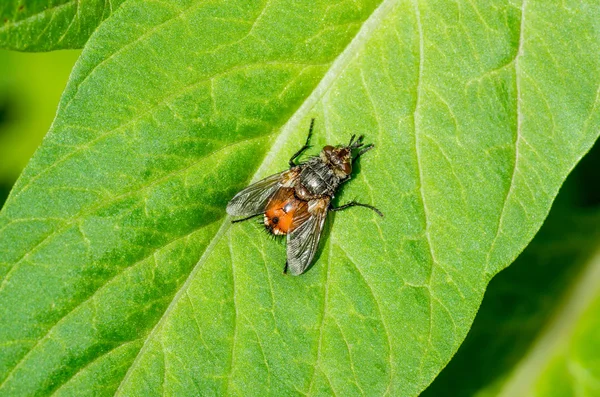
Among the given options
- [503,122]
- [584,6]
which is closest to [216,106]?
[503,122]

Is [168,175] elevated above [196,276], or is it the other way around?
[168,175]

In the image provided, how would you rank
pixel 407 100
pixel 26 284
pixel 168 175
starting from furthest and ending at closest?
pixel 407 100, pixel 168 175, pixel 26 284

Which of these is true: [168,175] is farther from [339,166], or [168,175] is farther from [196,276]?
[339,166]

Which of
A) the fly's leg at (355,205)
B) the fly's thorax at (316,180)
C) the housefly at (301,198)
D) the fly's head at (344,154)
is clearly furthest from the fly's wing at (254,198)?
the fly's leg at (355,205)

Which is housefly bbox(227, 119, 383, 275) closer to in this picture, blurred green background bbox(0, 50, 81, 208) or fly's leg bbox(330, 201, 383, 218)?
fly's leg bbox(330, 201, 383, 218)

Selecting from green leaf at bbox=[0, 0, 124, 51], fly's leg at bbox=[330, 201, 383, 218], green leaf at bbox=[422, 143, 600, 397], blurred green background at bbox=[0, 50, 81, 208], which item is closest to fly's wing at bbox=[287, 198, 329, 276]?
fly's leg at bbox=[330, 201, 383, 218]

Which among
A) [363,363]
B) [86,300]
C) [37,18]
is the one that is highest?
[37,18]

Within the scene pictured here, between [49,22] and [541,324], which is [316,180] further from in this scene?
[541,324]
